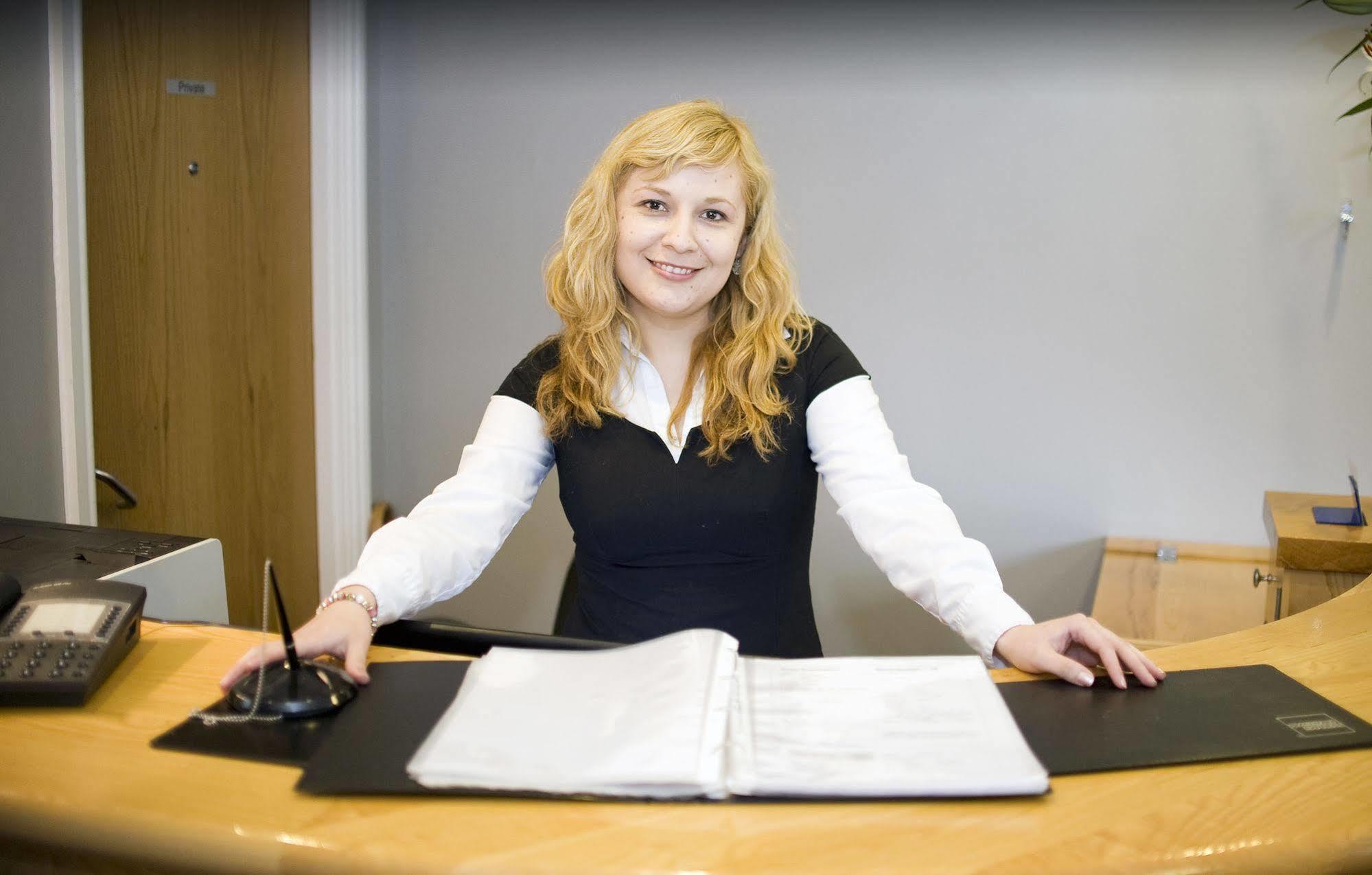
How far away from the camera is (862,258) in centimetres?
292

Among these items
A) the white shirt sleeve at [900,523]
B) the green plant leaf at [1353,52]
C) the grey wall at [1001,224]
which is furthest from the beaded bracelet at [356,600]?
the green plant leaf at [1353,52]

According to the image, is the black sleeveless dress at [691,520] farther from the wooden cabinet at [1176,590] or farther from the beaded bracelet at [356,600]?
the wooden cabinet at [1176,590]

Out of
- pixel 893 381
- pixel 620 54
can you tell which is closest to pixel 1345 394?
pixel 893 381

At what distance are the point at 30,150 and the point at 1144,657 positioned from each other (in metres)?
2.08

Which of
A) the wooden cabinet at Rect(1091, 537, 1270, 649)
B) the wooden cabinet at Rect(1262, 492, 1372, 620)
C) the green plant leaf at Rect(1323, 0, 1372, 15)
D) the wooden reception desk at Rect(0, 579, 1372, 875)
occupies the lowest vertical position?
the wooden cabinet at Rect(1091, 537, 1270, 649)

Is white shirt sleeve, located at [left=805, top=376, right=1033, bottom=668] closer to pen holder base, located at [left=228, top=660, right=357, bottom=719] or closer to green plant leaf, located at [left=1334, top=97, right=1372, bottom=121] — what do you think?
pen holder base, located at [left=228, top=660, right=357, bottom=719]

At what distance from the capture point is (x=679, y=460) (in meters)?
1.73

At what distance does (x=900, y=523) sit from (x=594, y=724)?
2.38 ft

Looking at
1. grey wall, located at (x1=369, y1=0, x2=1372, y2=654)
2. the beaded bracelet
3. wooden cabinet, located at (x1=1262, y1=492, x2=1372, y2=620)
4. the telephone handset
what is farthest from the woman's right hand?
grey wall, located at (x1=369, y1=0, x2=1372, y2=654)

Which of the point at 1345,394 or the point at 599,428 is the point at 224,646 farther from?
the point at 1345,394

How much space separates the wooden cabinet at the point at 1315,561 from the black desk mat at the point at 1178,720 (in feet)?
3.26

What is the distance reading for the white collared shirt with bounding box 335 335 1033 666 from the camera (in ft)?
4.37

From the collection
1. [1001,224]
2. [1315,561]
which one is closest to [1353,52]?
[1001,224]

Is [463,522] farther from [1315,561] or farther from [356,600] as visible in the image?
[1315,561]
